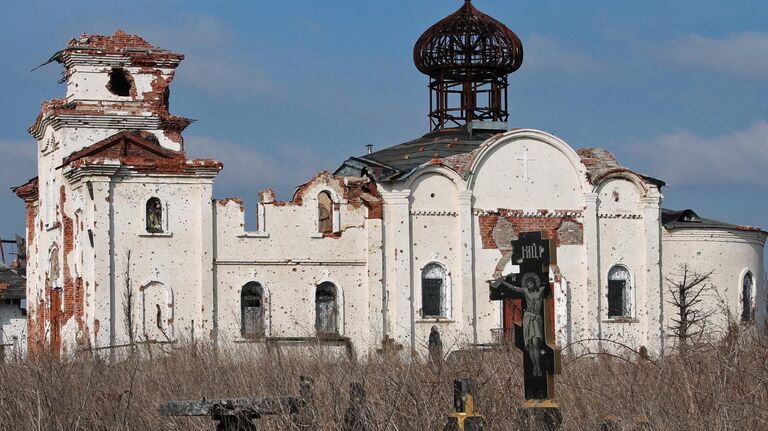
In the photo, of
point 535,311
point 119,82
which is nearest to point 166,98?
point 119,82

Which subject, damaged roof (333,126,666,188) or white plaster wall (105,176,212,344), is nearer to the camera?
white plaster wall (105,176,212,344)

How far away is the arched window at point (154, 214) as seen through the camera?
96.6 ft

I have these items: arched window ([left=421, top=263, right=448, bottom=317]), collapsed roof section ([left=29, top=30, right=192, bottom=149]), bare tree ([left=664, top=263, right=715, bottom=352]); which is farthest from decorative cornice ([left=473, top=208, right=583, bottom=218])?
collapsed roof section ([left=29, top=30, right=192, bottom=149])

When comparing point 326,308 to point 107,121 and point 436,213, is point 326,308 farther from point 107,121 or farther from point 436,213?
point 107,121

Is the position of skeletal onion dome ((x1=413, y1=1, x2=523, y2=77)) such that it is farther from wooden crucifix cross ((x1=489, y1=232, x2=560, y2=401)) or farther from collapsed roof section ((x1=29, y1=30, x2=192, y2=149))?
wooden crucifix cross ((x1=489, y1=232, x2=560, y2=401))

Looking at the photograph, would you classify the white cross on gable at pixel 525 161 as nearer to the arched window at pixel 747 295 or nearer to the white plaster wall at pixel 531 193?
the white plaster wall at pixel 531 193

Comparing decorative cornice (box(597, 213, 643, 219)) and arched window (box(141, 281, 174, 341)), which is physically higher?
decorative cornice (box(597, 213, 643, 219))

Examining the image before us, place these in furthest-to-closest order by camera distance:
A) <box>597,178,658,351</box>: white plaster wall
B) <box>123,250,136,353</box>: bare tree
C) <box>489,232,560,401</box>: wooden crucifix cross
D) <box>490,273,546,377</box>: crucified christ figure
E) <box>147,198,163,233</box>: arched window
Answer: <box>597,178,658,351</box>: white plaster wall, <box>147,198,163,233</box>: arched window, <box>123,250,136,353</box>: bare tree, <box>490,273,546,377</box>: crucified christ figure, <box>489,232,560,401</box>: wooden crucifix cross

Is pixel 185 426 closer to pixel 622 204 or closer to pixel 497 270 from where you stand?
pixel 497 270

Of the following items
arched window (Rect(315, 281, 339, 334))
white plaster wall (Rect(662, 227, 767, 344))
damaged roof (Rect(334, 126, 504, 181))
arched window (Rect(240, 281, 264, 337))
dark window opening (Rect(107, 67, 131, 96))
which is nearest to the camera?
arched window (Rect(240, 281, 264, 337))

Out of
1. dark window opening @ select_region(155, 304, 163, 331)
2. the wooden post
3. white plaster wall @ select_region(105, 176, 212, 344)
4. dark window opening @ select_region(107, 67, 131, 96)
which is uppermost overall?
dark window opening @ select_region(107, 67, 131, 96)

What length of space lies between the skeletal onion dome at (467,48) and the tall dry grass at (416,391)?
15.9 m

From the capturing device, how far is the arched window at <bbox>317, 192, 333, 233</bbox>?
3047cm

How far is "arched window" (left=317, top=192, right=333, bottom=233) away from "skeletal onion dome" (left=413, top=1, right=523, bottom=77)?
4789 mm
